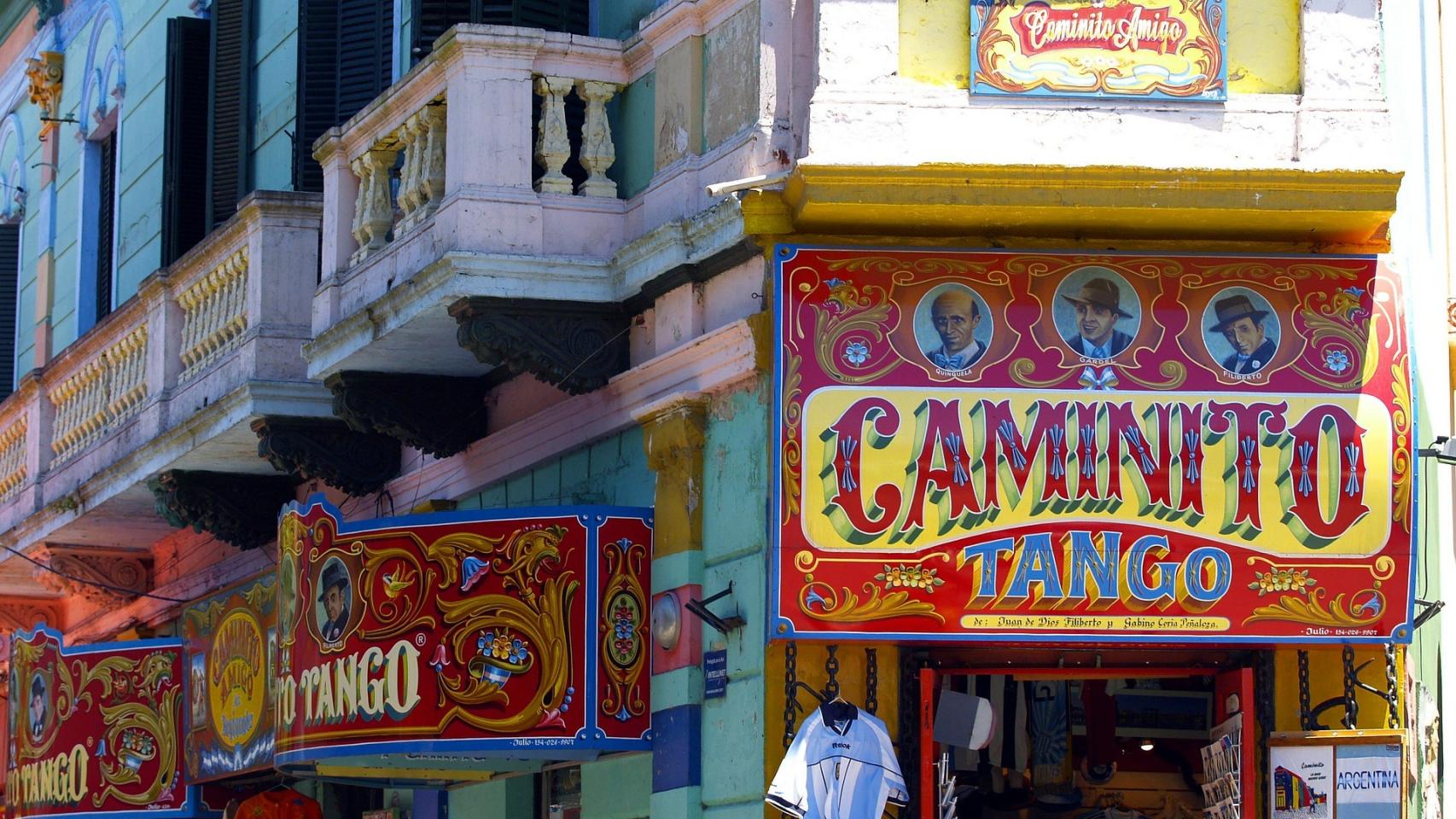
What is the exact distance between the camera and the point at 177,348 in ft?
48.6

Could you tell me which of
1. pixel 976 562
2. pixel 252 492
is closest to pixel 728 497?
pixel 976 562

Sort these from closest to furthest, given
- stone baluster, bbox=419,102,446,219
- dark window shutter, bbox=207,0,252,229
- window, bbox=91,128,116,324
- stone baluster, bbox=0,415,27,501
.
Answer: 1. stone baluster, bbox=419,102,446,219
2. dark window shutter, bbox=207,0,252,229
3. stone baluster, bbox=0,415,27,501
4. window, bbox=91,128,116,324

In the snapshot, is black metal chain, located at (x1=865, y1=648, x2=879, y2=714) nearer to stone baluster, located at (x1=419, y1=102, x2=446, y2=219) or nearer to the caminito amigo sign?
the caminito amigo sign

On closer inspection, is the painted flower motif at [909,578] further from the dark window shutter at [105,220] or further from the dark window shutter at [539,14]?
the dark window shutter at [105,220]

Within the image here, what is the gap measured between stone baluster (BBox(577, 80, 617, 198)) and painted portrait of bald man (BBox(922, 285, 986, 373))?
6.73 feet

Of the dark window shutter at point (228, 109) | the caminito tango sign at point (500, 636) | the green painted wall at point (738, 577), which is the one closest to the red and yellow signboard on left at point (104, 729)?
the dark window shutter at point (228, 109)

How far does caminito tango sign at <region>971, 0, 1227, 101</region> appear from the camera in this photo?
10016mm

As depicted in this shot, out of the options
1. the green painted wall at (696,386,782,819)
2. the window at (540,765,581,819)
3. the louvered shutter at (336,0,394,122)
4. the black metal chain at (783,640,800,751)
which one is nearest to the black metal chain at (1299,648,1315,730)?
the black metal chain at (783,640,800,751)

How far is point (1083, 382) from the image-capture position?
9984 mm

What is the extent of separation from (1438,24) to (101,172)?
11.3m

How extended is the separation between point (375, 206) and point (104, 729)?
16.5 ft

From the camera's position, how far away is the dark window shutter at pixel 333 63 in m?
14.2

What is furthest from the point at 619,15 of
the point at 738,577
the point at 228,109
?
the point at 228,109

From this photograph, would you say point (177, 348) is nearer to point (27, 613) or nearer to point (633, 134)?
point (633, 134)
